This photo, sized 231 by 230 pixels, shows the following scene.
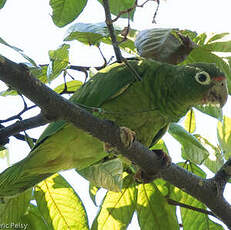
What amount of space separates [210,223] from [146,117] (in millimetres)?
522

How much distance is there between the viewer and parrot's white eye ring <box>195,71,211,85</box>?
1.67 metres

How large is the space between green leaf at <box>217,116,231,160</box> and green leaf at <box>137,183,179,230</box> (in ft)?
1.24

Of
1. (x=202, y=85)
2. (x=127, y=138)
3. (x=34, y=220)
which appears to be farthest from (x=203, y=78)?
(x=34, y=220)

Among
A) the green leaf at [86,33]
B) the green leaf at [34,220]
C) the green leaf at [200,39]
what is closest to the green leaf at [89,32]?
the green leaf at [86,33]

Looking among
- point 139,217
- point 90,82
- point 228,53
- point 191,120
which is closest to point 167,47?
point 228,53

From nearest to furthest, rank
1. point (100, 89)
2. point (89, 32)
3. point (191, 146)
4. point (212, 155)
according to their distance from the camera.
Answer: point (89, 32), point (191, 146), point (100, 89), point (212, 155)

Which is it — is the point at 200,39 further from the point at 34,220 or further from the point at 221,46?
the point at 34,220

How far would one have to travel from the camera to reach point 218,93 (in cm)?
170

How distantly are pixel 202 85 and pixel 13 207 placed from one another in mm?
890

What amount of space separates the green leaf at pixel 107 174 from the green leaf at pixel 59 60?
0.42 metres

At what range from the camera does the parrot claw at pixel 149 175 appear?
4.79ft

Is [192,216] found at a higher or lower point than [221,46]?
lower

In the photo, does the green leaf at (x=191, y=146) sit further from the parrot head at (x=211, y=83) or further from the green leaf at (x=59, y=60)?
the green leaf at (x=59, y=60)

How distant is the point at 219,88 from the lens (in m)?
1.69
